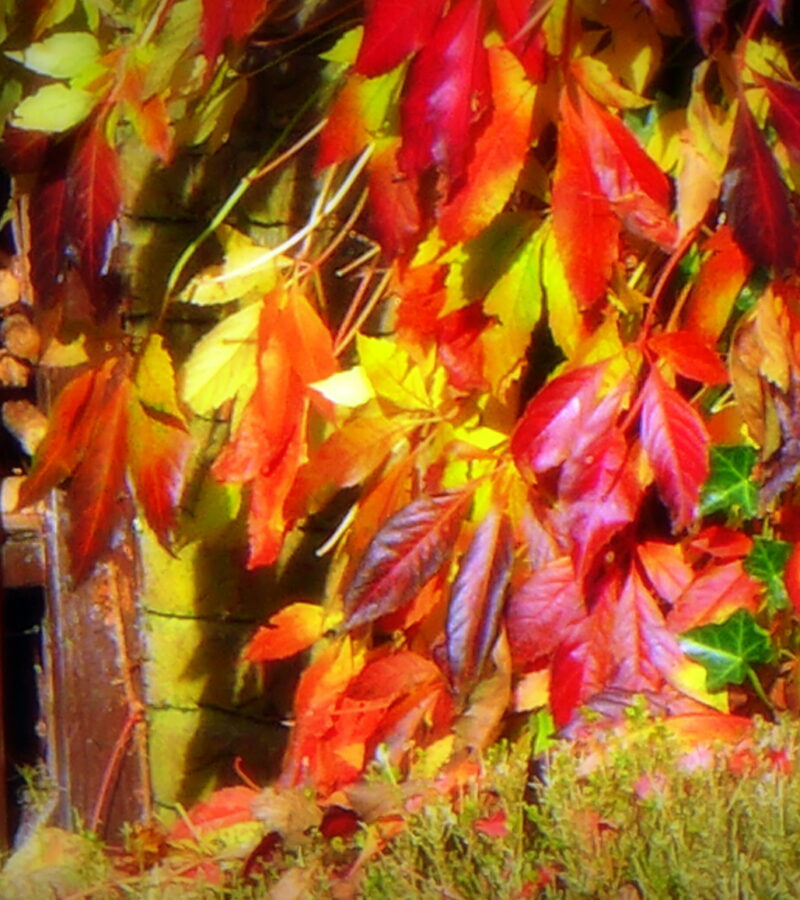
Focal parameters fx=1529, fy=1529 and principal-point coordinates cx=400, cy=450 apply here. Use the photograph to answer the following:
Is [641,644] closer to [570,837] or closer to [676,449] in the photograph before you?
[676,449]

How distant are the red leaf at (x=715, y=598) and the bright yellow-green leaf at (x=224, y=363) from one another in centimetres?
50

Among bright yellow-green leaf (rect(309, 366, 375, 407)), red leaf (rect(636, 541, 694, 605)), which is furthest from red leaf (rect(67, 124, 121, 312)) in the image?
red leaf (rect(636, 541, 694, 605))

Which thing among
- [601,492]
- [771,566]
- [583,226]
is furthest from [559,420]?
[771,566]

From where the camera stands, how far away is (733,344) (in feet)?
4.86

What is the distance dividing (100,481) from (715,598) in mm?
643

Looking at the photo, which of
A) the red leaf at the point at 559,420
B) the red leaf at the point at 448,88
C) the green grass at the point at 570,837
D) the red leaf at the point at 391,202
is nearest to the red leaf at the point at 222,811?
the green grass at the point at 570,837

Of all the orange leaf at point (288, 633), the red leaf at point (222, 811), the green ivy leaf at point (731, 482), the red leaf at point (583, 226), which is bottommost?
the red leaf at point (222, 811)

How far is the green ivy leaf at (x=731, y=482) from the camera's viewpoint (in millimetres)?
1546

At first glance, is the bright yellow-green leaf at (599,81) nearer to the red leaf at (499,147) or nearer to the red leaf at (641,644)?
the red leaf at (499,147)

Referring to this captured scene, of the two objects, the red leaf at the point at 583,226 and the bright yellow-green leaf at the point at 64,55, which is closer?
the red leaf at the point at 583,226

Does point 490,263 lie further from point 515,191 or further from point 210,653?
point 210,653

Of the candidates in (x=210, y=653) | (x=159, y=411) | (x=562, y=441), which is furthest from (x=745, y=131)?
(x=210, y=653)

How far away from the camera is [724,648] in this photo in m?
1.55

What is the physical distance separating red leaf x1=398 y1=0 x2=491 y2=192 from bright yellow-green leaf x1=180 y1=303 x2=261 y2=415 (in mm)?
315
